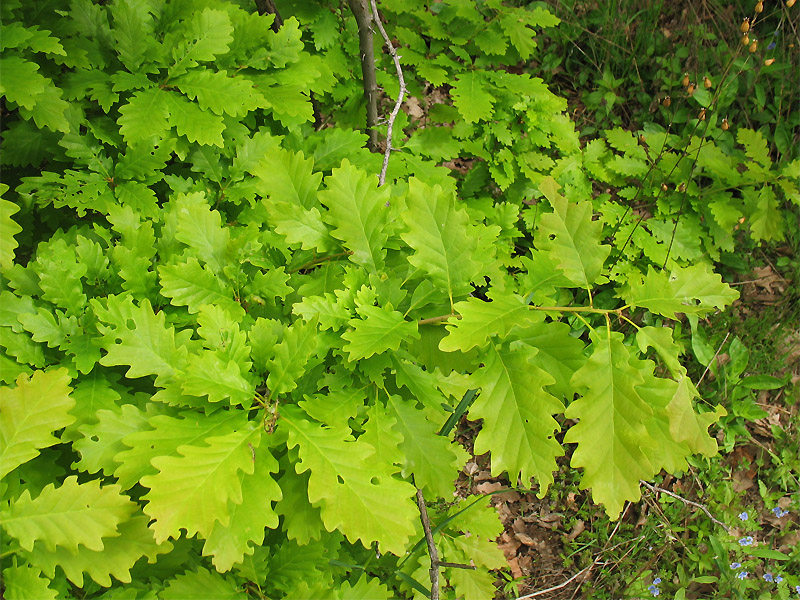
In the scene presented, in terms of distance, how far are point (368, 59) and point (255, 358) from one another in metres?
1.56

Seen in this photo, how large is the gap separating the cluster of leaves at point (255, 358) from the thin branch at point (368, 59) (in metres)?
0.53

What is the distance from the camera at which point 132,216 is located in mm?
1580

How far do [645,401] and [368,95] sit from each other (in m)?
1.85

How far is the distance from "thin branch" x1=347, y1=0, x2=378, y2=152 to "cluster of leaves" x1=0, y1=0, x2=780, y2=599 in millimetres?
531

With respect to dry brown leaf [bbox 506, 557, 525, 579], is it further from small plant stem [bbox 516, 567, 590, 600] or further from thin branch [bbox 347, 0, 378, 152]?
thin branch [bbox 347, 0, 378, 152]

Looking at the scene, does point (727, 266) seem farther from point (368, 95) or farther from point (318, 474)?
point (318, 474)

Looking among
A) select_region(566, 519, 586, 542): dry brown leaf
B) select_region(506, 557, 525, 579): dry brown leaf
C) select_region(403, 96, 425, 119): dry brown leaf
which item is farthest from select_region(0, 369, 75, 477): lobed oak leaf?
select_region(403, 96, 425, 119): dry brown leaf

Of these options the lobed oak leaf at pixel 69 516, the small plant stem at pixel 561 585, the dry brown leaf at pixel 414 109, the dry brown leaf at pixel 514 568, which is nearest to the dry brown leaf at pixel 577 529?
the small plant stem at pixel 561 585

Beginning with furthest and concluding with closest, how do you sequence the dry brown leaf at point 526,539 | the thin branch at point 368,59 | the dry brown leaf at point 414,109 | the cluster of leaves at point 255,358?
1. the dry brown leaf at point 414,109
2. the dry brown leaf at point 526,539
3. the thin branch at point 368,59
4. the cluster of leaves at point 255,358

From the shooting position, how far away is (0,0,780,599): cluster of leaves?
105 cm

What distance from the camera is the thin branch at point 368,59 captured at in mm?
2090

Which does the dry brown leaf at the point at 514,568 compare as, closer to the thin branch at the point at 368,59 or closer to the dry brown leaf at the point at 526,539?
the dry brown leaf at the point at 526,539

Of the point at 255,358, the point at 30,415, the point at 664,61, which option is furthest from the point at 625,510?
the point at 664,61

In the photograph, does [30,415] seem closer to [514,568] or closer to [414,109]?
[514,568]
